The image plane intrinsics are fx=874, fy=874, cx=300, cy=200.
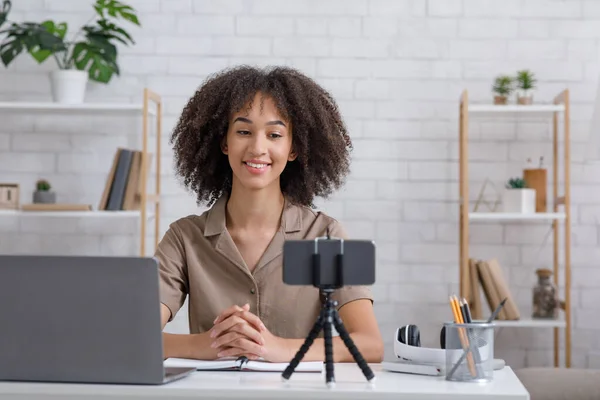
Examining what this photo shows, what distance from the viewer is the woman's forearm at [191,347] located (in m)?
1.68

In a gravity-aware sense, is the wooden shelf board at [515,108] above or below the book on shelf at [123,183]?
above

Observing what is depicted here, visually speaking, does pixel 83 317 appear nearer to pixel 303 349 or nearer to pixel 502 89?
pixel 303 349

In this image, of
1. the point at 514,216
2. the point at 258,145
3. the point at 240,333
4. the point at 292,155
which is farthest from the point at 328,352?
the point at 514,216

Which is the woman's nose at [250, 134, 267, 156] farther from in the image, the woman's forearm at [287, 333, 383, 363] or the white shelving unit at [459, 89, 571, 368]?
the white shelving unit at [459, 89, 571, 368]

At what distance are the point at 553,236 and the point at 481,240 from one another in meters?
0.29

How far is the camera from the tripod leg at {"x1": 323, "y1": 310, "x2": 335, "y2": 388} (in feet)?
4.16

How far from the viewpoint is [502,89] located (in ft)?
11.1

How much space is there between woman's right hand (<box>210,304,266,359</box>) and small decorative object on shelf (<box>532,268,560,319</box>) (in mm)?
2019

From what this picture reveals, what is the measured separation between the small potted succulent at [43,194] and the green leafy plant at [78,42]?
18.3 inches

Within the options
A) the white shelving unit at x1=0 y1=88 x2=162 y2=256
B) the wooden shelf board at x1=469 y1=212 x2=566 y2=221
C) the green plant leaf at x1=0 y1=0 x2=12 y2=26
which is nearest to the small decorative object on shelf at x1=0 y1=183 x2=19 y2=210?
the white shelving unit at x1=0 y1=88 x2=162 y2=256

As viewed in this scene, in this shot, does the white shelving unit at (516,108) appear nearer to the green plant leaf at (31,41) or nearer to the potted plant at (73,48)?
the potted plant at (73,48)

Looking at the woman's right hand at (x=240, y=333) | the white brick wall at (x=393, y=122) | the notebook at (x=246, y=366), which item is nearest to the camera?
the notebook at (x=246, y=366)

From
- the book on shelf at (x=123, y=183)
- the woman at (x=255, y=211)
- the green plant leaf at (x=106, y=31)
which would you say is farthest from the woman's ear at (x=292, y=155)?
the green plant leaf at (x=106, y=31)

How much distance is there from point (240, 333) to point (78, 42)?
7.18 ft
